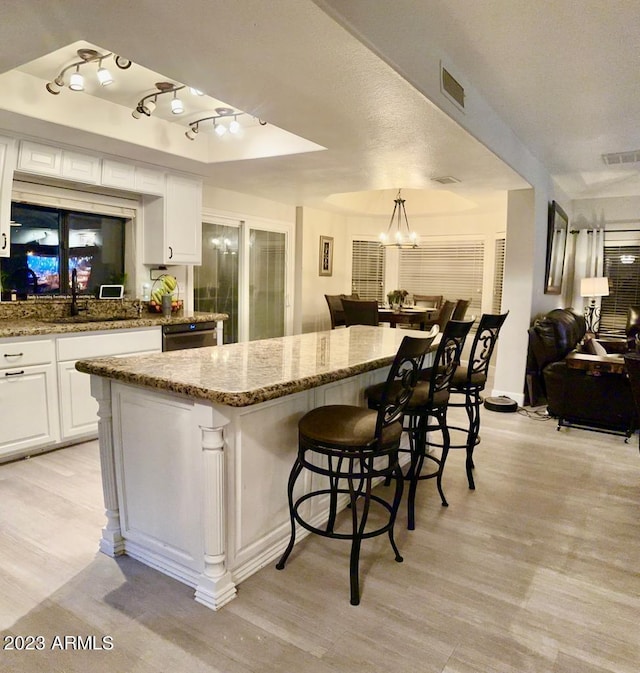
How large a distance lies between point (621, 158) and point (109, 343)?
5083mm

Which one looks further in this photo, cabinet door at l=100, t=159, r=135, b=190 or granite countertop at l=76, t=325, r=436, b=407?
cabinet door at l=100, t=159, r=135, b=190

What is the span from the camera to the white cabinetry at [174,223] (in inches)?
181

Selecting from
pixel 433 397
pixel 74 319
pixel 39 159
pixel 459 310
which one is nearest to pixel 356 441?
pixel 433 397

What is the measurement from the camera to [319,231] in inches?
284

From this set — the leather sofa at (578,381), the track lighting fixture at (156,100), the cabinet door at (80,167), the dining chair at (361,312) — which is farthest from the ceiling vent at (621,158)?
the cabinet door at (80,167)

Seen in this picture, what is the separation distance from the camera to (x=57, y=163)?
368 cm

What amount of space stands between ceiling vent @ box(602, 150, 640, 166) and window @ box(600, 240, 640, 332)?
2378 mm

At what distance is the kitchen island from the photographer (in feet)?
6.17

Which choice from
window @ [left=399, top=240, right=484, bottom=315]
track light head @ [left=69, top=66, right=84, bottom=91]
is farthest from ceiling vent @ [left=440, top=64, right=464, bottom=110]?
window @ [left=399, top=240, right=484, bottom=315]

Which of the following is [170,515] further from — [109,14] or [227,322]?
[227,322]

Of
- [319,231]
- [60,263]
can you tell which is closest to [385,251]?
[319,231]

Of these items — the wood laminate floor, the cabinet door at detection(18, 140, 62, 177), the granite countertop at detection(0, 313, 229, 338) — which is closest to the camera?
the wood laminate floor

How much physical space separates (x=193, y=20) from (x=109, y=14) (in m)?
0.32

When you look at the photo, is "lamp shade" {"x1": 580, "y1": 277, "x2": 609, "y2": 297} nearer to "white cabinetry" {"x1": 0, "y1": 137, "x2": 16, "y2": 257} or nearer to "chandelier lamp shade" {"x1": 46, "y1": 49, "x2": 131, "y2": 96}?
"chandelier lamp shade" {"x1": 46, "y1": 49, "x2": 131, "y2": 96}
